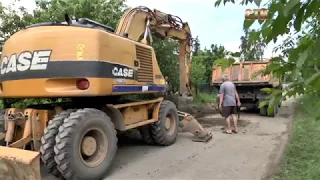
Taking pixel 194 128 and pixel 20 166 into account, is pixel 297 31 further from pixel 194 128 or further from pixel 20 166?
pixel 194 128

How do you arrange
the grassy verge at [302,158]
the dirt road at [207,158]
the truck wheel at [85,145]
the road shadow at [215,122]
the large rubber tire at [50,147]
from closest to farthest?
the truck wheel at [85,145] → the large rubber tire at [50,147] → the grassy verge at [302,158] → the dirt road at [207,158] → the road shadow at [215,122]

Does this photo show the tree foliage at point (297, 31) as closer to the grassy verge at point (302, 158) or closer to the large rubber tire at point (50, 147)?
the grassy verge at point (302, 158)

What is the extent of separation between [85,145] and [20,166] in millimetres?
1450

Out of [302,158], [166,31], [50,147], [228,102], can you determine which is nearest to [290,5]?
[50,147]

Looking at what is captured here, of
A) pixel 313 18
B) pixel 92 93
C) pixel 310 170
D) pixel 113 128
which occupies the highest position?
pixel 313 18

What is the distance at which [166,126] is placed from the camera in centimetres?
817

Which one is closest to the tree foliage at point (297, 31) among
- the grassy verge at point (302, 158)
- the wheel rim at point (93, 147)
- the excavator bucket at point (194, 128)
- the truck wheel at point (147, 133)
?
the grassy verge at point (302, 158)

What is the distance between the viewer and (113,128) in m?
5.91

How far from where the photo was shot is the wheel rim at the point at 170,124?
27.0ft

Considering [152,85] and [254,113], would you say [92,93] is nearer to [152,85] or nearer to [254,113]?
[152,85]

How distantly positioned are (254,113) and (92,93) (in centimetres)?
1054

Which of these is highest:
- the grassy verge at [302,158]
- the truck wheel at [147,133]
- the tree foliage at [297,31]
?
the tree foliage at [297,31]

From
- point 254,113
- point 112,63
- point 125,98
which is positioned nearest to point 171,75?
point 254,113

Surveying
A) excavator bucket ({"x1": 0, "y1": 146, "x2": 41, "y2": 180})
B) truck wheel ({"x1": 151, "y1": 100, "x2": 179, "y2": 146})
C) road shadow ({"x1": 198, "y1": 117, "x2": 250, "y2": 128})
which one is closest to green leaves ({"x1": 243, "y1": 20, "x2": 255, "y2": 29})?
excavator bucket ({"x1": 0, "y1": 146, "x2": 41, "y2": 180})
